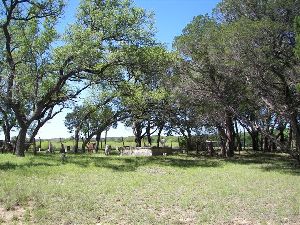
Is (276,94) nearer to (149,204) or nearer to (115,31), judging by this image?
(115,31)

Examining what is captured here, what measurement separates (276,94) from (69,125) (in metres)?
47.3

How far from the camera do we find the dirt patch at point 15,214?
36.3 ft

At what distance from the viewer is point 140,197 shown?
15000mm

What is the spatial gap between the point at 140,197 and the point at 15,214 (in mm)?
4922

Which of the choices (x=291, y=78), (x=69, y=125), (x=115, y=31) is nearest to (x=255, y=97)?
(x=291, y=78)

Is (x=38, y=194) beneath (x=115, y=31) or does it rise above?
beneath

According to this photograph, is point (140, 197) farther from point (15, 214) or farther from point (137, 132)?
point (137, 132)

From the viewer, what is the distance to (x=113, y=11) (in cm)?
2755

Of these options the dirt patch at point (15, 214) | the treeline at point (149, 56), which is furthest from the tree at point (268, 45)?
the dirt patch at point (15, 214)

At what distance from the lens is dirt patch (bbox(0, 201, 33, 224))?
11062mm

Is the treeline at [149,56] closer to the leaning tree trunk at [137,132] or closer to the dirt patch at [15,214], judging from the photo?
the dirt patch at [15,214]

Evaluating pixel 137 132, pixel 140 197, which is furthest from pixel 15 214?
pixel 137 132

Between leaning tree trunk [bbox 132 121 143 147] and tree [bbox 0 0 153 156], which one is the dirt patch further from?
leaning tree trunk [bbox 132 121 143 147]

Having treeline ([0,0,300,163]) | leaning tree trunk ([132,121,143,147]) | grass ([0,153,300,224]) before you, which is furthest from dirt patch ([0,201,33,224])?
leaning tree trunk ([132,121,143,147])
